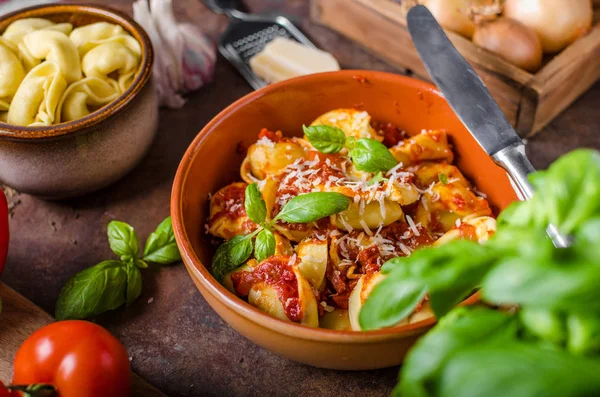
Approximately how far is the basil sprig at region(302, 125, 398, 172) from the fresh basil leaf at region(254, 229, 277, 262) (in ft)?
0.87

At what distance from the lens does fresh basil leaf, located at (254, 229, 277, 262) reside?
4.41 ft

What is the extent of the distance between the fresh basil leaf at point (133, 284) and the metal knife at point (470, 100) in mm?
885

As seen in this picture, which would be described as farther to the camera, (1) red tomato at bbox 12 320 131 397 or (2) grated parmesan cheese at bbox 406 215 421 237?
(2) grated parmesan cheese at bbox 406 215 421 237

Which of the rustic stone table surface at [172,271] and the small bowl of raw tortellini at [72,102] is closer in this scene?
the rustic stone table surface at [172,271]

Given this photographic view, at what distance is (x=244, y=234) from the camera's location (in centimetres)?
145

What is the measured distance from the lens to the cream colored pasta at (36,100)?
5.29ft

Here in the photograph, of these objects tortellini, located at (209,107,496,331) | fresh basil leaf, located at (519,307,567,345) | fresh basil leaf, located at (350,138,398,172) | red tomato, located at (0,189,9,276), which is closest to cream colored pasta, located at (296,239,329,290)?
tortellini, located at (209,107,496,331)

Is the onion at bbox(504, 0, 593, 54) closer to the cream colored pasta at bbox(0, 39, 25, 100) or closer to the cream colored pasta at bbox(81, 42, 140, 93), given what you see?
the cream colored pasta at bbox(81, 42, 140, 93)

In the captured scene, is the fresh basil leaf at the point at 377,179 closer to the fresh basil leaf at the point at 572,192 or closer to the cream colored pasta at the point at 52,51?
the fresh basil leaf at the point at 572,192

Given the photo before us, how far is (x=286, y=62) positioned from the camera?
2.08 meters

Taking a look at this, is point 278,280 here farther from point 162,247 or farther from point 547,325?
point 547,325

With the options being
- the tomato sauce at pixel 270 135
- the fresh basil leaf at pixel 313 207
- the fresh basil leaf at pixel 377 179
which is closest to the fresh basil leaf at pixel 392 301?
the fresh basil leaf at pixel 313 207

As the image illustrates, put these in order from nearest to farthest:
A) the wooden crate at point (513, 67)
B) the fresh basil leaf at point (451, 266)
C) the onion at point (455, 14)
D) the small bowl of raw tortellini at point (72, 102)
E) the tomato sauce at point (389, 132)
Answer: the fresh basil leaf at point (451, 266), the small bowl of raw tortellini at point (72, 102), the tomato sauce at point (389, 132), the wooden crate at point (513, 67), the onion at point (455, 14)

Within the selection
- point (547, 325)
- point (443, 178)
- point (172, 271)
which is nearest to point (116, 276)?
point (172, 271)
